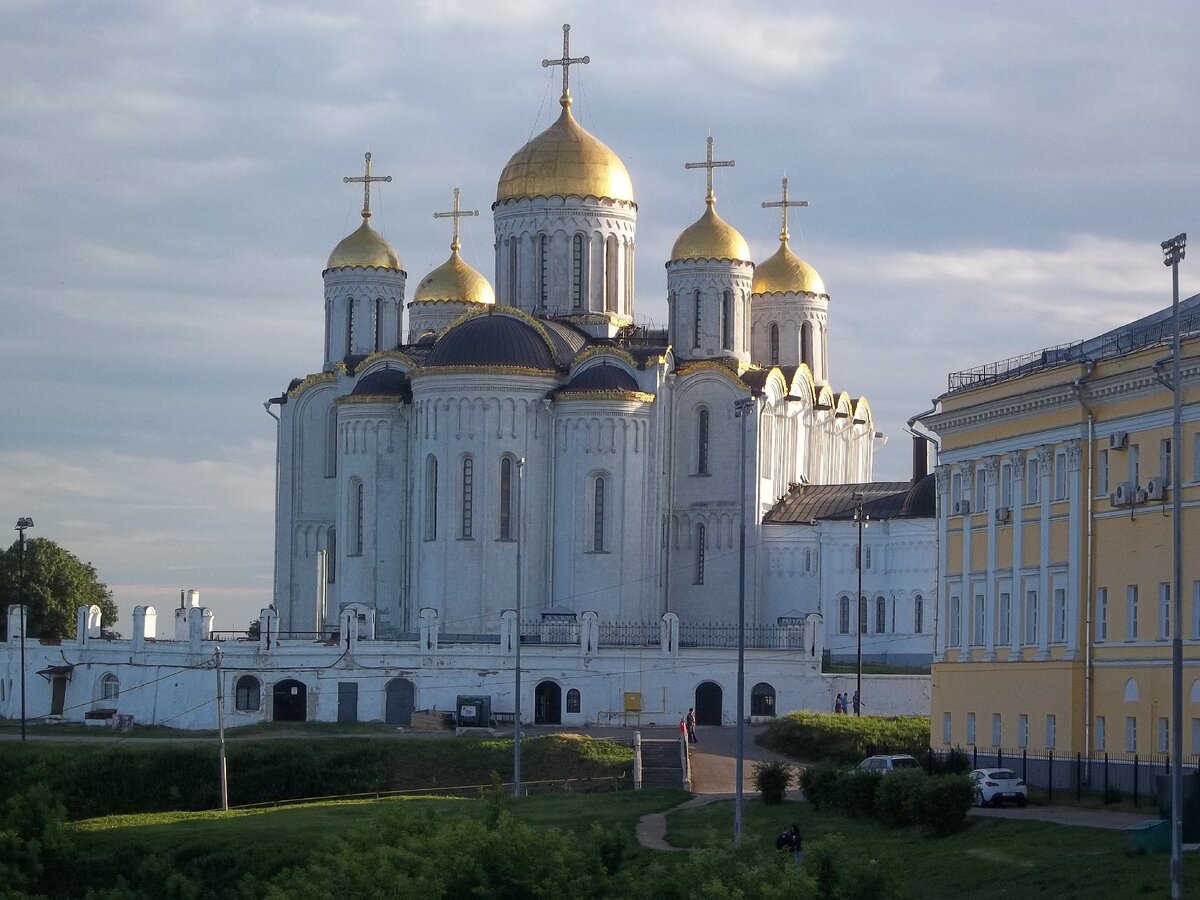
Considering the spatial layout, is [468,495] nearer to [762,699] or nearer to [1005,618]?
[762,699]

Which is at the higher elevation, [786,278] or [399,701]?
[786,278]

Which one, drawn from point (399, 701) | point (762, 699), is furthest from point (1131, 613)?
point (399, 701)

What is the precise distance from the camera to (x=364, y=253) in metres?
76.0

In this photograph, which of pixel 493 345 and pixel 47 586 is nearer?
pixel 493 345

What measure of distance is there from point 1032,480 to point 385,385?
103 ft

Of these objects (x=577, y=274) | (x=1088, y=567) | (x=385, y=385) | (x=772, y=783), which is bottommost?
(x=772, y=783)

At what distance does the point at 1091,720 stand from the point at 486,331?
30.9 m

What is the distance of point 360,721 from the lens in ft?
202

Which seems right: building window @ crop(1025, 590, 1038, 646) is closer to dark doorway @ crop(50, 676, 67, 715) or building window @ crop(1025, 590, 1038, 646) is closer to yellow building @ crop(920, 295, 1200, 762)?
yellow building @ crop(920, 295, 1200, 762)

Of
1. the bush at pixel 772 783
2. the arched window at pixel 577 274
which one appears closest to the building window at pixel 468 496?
the arched window at pixel 577 274

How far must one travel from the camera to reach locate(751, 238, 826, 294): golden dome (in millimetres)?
82625

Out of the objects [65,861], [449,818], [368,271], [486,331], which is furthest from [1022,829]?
[368,271]

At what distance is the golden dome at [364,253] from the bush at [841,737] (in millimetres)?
27001

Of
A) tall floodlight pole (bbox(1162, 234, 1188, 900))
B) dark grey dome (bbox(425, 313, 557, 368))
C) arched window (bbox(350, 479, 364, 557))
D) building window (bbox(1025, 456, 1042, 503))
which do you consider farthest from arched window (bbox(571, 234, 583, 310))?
tall floodlight pole (bbox(1162, 234, 1188, 900))
